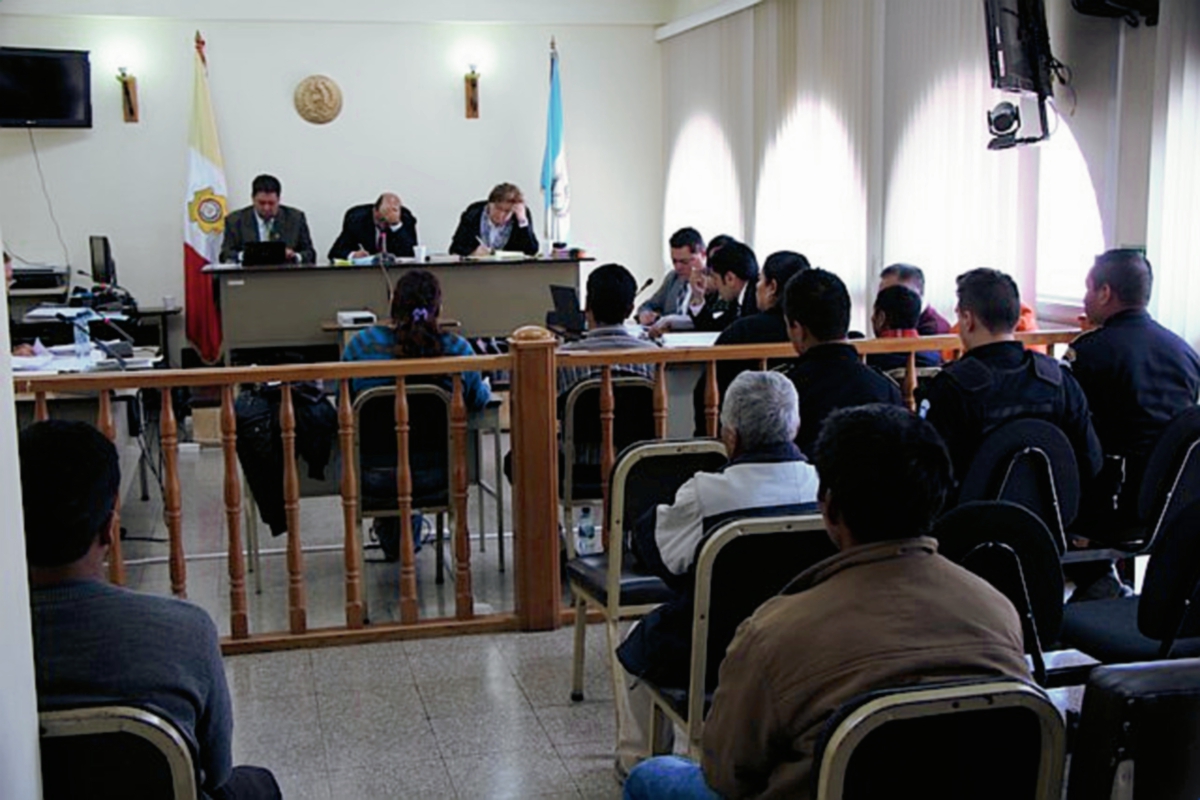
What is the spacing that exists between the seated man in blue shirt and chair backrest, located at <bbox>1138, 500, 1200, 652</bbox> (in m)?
1.78

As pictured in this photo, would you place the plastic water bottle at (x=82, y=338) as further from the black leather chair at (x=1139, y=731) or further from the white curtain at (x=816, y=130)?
the black leather chair at (x=1139, y=731)

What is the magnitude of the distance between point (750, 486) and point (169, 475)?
2067 millimetres

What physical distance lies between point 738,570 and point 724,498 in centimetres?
17

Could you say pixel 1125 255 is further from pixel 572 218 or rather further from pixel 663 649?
pixel 572 218

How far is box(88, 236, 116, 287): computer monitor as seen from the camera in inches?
364

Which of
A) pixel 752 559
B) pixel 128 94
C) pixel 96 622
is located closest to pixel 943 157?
pixel 752 559

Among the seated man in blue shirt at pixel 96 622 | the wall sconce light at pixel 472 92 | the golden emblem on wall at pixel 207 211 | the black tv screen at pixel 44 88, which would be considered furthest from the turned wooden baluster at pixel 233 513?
the wall sconce light at pixel 472 92

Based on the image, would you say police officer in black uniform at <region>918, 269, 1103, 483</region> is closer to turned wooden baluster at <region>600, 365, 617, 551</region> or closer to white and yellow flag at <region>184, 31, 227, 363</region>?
turned wooden baluster at <region>600, 365, 617, 551</region>

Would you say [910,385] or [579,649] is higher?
[910,385]

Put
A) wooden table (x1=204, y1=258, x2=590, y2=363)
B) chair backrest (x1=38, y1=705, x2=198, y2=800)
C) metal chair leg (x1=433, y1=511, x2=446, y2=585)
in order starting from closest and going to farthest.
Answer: chair backrest (x1=38, y1=705, x2=198, y2=800)
metal chair leg (x1=433, y1=511, x2=446, y2=585)
wooden table (x1=204, y1=258, x2=590, y2=363)

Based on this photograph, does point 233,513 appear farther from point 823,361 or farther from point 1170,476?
point 1170,476

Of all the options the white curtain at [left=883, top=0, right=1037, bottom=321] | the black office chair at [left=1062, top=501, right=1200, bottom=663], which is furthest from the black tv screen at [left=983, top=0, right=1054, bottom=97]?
the black office chair at [left=1062, top=501, right=1200, bottom=663]

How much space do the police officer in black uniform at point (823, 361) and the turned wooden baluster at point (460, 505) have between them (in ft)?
3.77

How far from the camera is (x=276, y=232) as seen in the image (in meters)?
9.35
